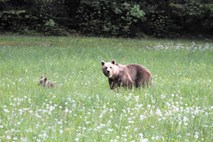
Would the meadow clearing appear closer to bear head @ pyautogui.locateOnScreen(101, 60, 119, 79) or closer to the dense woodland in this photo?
bear head @ pyautogui.locateOnScreen(101, 60, 119, 79)

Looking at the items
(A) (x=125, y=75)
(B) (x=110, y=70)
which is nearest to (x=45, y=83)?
(B) (x=110, y=70)

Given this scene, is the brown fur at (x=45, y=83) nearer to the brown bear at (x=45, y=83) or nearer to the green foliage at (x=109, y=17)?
the brown bear at (x=45, y=83)

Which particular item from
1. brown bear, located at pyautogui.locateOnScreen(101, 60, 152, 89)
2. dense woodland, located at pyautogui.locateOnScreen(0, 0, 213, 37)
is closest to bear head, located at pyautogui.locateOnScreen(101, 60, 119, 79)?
brown bear, located at pyautogui.locateOnScreen(101, 60, 152, 89)

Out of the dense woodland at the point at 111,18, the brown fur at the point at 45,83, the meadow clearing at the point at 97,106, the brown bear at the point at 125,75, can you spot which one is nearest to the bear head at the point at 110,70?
the brown bear at the point at 125,75

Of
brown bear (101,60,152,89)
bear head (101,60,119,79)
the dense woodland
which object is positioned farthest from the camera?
the dense woodland

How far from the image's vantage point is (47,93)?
10.0 metres

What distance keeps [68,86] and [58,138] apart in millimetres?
5406

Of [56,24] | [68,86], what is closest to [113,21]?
[56,24]

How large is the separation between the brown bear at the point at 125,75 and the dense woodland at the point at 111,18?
69.6ft

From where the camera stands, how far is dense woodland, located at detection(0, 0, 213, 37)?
33031 mm

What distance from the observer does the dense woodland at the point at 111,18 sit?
3303 cm

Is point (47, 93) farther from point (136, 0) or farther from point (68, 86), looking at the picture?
point (136, 0)

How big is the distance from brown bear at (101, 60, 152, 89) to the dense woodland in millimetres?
21211

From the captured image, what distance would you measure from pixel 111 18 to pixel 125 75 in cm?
2276
